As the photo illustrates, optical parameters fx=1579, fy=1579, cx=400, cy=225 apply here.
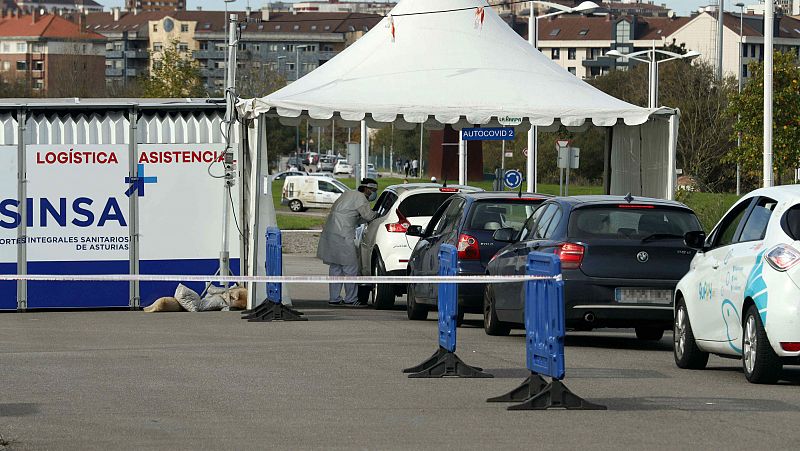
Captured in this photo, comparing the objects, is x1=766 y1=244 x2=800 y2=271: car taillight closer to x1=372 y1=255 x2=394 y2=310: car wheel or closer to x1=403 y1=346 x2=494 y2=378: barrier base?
x1=403 y1=346 x2=494 y2=378: barrier base

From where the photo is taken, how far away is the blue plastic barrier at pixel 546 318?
10.4 m

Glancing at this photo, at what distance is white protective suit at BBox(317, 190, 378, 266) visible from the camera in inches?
878

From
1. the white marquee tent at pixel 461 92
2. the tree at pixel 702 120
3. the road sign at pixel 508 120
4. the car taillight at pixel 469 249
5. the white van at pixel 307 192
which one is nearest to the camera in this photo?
the car taillight at pixel 469 249

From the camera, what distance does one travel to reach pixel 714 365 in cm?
1403

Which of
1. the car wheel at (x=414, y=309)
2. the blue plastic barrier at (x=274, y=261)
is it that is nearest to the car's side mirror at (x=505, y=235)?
the car wheel at (x=414, y=309)

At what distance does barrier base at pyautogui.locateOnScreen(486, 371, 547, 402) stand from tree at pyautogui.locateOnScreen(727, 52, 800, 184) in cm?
3448

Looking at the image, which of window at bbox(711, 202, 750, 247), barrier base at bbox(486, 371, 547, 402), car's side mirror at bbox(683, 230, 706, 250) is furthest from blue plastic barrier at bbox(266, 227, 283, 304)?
barrier base at bbox(486, 371, 547, 402)

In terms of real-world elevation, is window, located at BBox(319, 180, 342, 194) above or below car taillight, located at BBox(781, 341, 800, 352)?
above

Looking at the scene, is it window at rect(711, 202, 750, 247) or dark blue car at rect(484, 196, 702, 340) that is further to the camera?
dark blue car at rect(484, 196, 702, 340)

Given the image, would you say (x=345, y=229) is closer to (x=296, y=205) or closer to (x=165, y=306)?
(x=165, y=306)

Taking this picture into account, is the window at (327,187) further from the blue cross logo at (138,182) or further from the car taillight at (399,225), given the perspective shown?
the car taillight at (399,225)

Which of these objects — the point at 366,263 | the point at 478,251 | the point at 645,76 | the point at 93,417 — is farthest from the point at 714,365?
the point at 645,76

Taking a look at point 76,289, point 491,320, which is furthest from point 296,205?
point 491,320

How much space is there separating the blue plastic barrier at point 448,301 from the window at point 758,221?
228 centimetres
